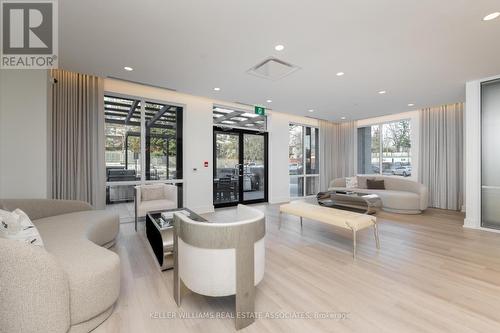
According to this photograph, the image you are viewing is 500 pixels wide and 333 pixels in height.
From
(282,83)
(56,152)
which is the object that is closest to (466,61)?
(282,83)

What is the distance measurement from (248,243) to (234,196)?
4.72 m

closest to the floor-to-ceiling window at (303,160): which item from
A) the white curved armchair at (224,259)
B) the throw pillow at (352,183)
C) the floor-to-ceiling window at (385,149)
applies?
the throw pillow at (352,183)

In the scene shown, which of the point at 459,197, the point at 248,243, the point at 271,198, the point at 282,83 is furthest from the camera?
the point at 271,198

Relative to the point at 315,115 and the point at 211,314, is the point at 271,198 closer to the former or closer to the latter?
the point at 315,115

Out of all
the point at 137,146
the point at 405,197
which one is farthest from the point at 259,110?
the point at 405,197

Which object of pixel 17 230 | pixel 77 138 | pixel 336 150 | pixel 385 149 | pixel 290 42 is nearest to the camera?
pixel 17 230

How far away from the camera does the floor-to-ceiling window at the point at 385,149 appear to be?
6896 millimetres

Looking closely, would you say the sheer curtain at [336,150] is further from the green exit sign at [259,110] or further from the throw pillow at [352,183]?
the green exit sign at [259,110]

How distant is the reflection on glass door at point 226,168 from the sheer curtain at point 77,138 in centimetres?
264

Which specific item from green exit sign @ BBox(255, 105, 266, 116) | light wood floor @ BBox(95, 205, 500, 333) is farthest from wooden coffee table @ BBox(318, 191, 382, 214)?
green exit sign @ BBox(255, 105, 266, 116)

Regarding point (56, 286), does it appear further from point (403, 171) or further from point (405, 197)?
point (403, 171)

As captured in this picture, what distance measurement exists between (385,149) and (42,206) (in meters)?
8.60

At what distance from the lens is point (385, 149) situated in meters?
7.41

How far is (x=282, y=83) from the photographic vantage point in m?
4.30
